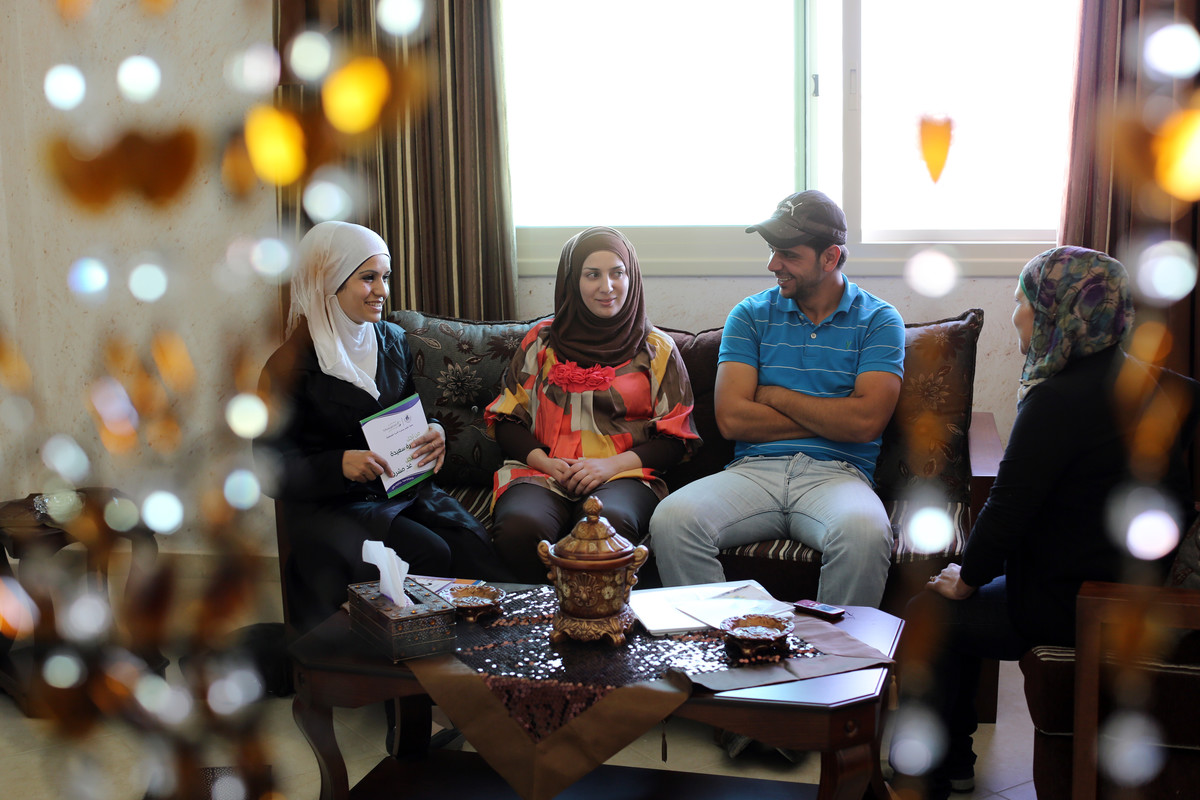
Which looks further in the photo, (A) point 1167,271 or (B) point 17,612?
(A) point 1167,271

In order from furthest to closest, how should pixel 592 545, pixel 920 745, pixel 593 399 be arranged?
1. pixel 593 399
2. pixel 920 745
3. pixel 592 545

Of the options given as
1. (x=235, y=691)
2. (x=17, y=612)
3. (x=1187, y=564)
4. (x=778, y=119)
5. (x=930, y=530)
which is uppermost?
(x=778, y=119)

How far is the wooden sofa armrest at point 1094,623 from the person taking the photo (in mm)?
997

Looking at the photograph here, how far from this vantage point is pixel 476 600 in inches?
45.9

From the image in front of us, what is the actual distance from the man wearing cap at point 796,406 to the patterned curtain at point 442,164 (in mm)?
794

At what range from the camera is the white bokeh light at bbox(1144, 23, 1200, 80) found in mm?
1901

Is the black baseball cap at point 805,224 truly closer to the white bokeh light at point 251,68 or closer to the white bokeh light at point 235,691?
the white bokeh light at point 235,691

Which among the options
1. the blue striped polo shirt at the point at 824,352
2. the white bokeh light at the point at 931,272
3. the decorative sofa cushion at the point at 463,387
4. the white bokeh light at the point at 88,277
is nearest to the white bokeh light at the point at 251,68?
the white bokeh light at the point at 88,277

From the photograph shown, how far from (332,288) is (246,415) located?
0.69m

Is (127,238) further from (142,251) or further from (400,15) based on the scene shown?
(400,15)

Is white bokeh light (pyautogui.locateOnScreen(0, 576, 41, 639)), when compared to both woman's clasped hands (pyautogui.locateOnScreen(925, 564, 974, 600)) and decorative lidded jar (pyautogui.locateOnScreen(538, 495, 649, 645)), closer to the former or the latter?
decorative lidded jar (pyautogui.locateOnScreen(538, 495, 649, 645))

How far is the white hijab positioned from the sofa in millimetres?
328

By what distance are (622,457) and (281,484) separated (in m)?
0.67

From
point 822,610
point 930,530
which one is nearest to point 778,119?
point 930,530
